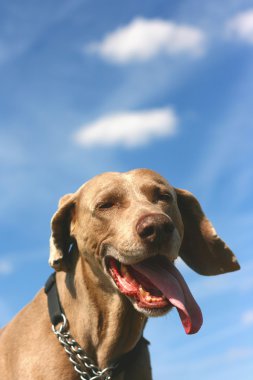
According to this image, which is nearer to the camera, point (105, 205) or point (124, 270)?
point (124, 270)

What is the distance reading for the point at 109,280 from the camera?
525cm

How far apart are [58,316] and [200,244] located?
167 centimetres

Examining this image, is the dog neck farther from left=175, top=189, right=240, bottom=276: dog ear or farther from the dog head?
left=175, top=189, right=240, bottom=276: dog ear

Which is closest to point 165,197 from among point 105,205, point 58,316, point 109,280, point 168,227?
point 105,205

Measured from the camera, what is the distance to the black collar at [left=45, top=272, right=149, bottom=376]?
17.7ft

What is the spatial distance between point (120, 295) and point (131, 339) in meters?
0.51

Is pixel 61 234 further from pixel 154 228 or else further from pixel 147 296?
pixel 154 228

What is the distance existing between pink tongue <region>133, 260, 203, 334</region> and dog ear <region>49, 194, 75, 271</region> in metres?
0.88

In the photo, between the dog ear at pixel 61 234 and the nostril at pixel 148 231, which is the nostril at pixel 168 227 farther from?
the dog ear at pixel 61 234

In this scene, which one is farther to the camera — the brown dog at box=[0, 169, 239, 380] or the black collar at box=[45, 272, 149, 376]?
the black collar at box=[45, 272, 149, 376]

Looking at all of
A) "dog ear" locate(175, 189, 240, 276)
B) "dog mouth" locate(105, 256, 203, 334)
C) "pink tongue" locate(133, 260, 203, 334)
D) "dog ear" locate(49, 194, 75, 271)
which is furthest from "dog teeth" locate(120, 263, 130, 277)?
"dog ear" locate(175, 189, 240, 276)

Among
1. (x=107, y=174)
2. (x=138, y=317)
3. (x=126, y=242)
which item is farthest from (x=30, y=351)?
(x=107, y=174)

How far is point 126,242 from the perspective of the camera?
16.2 ft

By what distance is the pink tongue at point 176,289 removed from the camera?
4.89 meters
